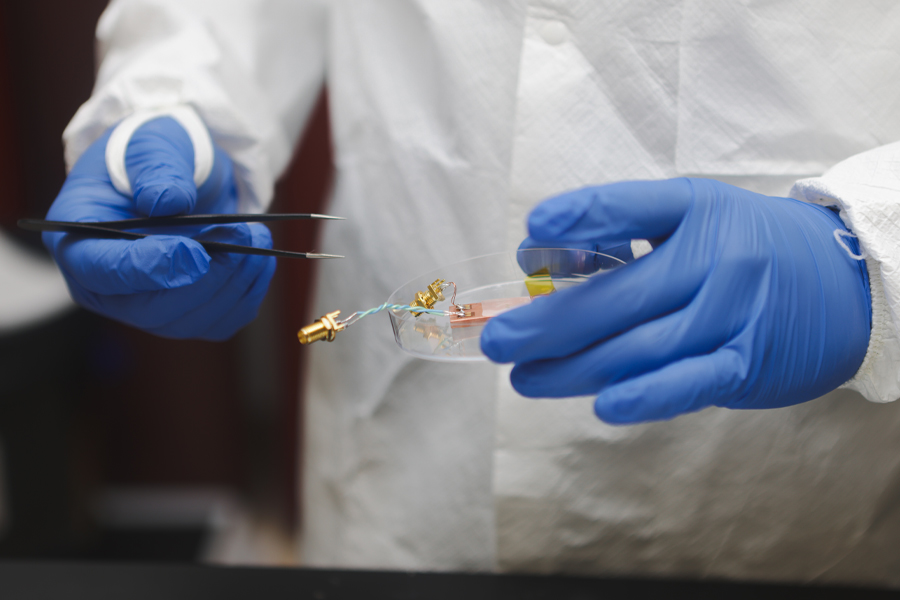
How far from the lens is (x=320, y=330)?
52cm

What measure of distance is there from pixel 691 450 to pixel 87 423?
1.69 meters

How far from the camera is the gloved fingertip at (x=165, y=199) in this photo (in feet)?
1.93

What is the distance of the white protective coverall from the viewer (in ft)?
2.03

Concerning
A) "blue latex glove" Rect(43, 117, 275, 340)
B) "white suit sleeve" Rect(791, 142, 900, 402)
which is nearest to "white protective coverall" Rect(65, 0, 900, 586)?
"white suit sleeve" Rect(791, 142, 900, 402)

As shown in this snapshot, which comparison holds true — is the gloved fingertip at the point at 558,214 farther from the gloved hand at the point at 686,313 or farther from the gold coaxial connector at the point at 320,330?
the gold coaxial connector at the point at 320,330

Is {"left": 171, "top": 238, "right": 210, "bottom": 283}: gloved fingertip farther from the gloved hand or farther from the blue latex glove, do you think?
the gloved hand

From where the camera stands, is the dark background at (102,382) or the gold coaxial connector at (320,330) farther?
the dark background at (102,382)

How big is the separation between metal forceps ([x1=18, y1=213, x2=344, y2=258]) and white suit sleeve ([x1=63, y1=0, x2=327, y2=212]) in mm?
250

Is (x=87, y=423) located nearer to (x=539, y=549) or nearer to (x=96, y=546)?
(x=96, y=546)

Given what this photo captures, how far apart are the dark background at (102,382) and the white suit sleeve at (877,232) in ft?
3.80

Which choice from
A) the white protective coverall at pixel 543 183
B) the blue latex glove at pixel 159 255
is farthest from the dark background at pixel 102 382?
the blue latex glove at pixel 159 255

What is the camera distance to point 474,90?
28.0 inches

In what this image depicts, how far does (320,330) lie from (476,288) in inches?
8.0

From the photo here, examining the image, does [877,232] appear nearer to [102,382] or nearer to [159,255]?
[159,255]
